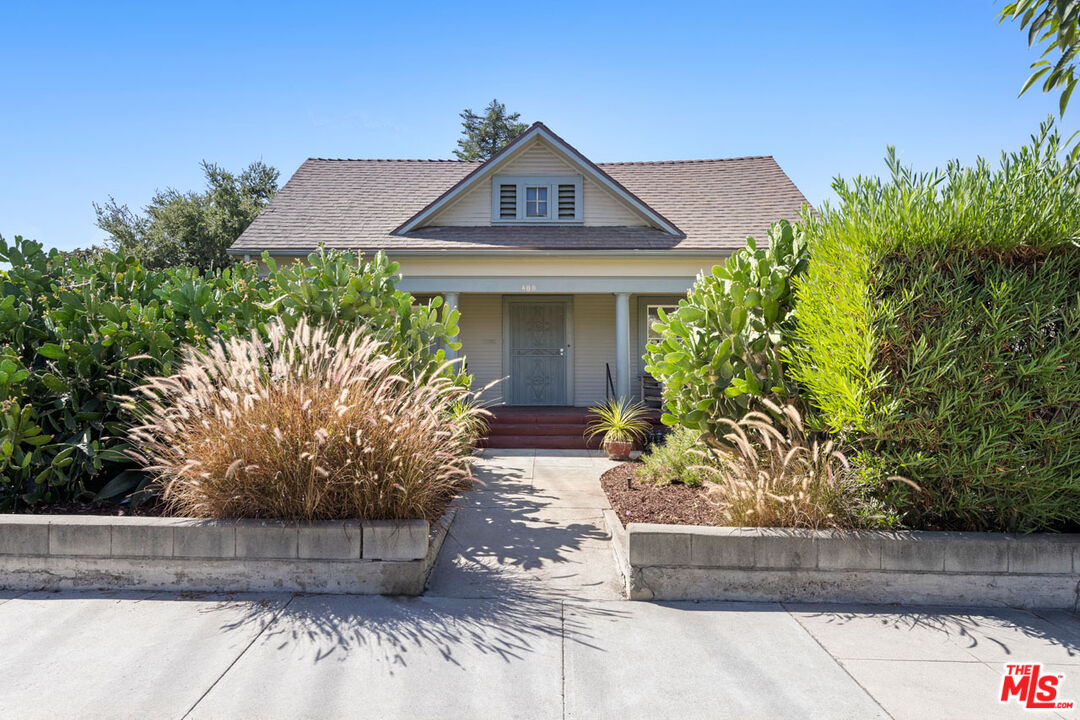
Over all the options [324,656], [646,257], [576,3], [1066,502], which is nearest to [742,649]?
[324,656]

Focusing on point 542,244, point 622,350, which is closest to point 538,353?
point 622,350

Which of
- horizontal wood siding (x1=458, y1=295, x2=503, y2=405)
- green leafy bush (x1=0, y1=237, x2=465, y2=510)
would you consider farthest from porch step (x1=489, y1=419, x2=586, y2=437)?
green leafy bush (x1=0, y1=237, x2=465, y2=510)

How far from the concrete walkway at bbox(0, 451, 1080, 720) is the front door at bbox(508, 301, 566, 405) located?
9398mm

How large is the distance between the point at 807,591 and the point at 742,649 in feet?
2.79

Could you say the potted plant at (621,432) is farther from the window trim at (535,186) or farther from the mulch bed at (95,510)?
the mulch bed at (95,510)

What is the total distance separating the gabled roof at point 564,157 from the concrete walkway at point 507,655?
9687mm

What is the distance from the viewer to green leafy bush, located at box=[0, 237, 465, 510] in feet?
13.9

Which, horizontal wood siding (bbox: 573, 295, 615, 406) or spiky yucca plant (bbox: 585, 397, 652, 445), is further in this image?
horizontal wood siding (bbox: 573, 295, 615, 406)

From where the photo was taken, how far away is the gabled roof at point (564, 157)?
40.7ft

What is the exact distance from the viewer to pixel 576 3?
7.61 metres

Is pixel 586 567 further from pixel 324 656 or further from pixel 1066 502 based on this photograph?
pixel 1066 502

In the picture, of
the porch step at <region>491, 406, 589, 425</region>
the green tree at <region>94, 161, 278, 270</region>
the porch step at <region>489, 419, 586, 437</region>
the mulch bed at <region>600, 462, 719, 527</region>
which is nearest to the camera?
the mulch bed at <region>600, 462, 719, 527</region>

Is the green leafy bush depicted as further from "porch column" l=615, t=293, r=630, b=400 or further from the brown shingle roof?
the brown shingle roof

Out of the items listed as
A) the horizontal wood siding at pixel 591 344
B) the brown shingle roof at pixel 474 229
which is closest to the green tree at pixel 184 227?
the brown shingle roof at pixel 474 229
